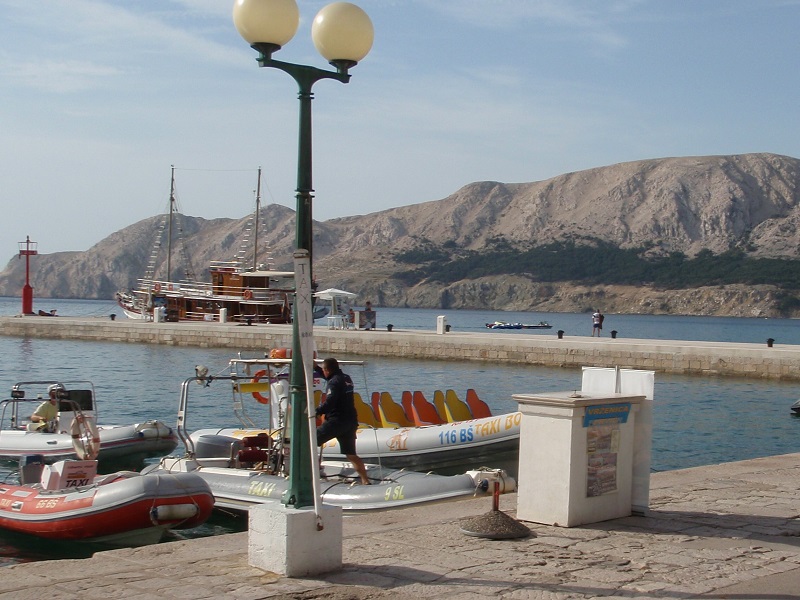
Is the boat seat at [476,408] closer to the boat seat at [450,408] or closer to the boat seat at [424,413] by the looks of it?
the boat seat at [450,408]

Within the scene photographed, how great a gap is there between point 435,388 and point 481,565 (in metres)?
28.1

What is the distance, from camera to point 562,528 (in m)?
8.52

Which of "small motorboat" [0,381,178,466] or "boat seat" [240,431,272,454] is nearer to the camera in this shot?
"boat seat" [240,431,272,454]

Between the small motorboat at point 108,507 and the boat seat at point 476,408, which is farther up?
the boat seat at point 476,408

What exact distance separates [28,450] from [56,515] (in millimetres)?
6663

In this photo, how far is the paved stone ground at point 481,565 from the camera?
21.7 ft

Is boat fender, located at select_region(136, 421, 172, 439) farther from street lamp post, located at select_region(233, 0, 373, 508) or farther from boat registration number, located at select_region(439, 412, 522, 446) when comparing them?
street lamp post, located at select_region(233, 0, 373, 508)

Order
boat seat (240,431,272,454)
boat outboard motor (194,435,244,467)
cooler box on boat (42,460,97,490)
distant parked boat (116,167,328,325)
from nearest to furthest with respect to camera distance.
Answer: cooler box on boat (42,460,97,490), boat seat (240,431,272,454), boat outboard motor (194,435,244,467), distant parked boat (116,167,328,325)

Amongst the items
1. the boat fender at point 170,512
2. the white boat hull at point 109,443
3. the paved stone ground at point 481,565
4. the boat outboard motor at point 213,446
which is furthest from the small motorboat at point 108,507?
the white boat hull at point 109,443

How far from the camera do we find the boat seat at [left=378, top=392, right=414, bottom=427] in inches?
667

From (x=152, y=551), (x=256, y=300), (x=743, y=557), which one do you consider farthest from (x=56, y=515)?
(x=256, y=300)

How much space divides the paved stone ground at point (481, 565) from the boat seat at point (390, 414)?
742 centimetres

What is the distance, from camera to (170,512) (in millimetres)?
11039

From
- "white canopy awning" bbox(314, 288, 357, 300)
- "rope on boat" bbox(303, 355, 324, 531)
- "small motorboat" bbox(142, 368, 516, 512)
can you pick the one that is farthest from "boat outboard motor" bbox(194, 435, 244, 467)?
"white canopy awning" bbox(314, 288, 357, 300)
